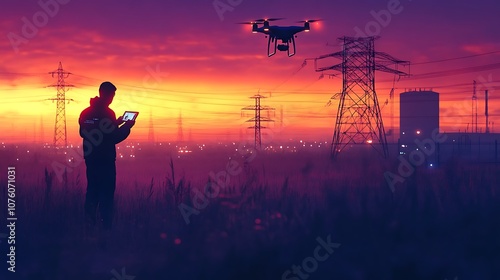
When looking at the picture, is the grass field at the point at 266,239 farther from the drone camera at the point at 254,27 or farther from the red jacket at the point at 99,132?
the drone camera at the point at 254,27

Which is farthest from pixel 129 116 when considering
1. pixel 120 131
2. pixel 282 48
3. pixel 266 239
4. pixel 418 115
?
pixel 418 115

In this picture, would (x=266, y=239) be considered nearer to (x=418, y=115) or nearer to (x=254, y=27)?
(x=254, y=27)

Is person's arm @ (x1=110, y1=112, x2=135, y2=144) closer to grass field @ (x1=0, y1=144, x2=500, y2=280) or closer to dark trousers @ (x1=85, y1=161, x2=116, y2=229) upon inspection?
dark trousers @ (x1=85, y1=161, x2=116, y2=229)

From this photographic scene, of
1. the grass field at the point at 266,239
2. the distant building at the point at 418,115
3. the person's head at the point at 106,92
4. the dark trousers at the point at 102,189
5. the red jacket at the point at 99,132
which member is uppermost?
the distant building at the point at 418,115

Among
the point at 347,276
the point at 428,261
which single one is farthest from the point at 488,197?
the point at 347,276

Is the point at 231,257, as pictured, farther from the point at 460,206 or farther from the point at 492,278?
the point at 460,206

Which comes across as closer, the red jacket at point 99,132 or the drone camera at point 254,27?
the red jacket at point 99,132

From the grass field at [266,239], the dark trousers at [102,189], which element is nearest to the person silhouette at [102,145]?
the dark trousers at [102,189]

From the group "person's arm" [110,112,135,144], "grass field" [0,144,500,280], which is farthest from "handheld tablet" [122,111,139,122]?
"grass field" [0,144,500,280]
